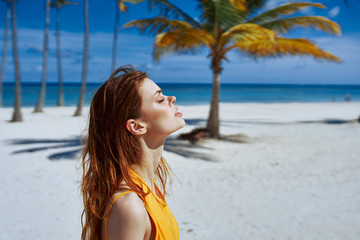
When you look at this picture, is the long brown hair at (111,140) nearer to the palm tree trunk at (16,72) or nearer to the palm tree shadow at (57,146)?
the palm tree shadow at (57,146)

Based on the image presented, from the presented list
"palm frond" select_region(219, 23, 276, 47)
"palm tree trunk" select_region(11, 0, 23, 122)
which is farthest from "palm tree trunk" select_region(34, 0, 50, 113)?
"palm frond" select_region(219, 23, 276, 47)

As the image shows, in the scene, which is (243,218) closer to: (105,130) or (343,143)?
(105,130)

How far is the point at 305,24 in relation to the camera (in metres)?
10.1

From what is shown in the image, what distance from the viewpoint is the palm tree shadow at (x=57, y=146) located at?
8.51 meters

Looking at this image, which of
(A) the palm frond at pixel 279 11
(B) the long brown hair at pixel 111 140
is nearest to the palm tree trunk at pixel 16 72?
(A) the palm frond at pixel 279 11

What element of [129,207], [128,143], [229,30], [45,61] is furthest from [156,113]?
[45,61]

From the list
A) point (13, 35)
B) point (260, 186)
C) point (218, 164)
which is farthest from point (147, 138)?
point (13, 35)

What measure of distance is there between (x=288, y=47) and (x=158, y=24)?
4208 millimetres

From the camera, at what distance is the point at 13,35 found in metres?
15.5

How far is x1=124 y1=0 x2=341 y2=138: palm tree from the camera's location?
9.69 meters

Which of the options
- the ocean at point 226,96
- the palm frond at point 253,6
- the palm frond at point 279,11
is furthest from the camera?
the ocean at point 226,96

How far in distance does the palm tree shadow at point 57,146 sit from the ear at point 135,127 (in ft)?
25.3

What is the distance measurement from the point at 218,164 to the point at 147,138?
702 centimetres

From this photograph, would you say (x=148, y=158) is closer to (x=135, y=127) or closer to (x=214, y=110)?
(x=135, y=127)
